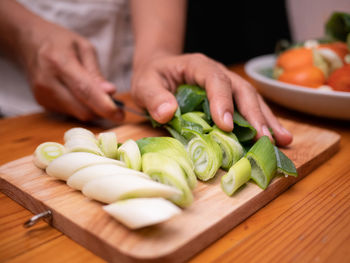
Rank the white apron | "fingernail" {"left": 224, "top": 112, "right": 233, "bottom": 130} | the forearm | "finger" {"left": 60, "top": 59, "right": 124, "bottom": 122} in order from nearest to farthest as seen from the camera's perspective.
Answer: "fingernail" {"left": 224, "top": 112, "right": 233, "bottom": 130} < "finger" {"left": 60, "top": 59, "right": 124, "bottom": 122} < the forearm < the white apron

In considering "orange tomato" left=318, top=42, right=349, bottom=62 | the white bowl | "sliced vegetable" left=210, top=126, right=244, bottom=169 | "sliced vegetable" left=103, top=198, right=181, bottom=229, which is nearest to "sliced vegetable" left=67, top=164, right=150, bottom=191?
"sliced vegetable" left=103, top=198, right=181, bottom=229

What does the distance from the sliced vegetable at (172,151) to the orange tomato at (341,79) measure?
81cm

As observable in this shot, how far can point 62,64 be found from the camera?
1496mm

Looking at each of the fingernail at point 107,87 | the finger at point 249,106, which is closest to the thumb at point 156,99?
the fingernail at point 107,87

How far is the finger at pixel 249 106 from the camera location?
3.75 ft

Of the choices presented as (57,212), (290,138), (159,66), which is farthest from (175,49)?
(57,212)

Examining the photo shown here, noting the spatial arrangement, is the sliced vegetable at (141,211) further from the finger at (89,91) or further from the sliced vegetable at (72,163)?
the finger at (89,91)

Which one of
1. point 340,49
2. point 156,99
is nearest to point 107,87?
point 156,99

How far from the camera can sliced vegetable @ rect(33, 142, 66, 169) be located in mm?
980

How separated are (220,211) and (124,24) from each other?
64.0 inches

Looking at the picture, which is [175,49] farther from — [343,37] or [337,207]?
[337,207]

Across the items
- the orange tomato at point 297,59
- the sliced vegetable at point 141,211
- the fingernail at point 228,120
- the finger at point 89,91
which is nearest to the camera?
the sliced vegetable at point 141,211

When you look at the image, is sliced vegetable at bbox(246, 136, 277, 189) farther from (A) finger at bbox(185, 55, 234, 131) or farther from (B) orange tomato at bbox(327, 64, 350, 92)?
(B) orange tomato at bbox(327, 64, 350, 92)

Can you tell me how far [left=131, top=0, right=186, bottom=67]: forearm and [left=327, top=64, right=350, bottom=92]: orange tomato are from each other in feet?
2.54
